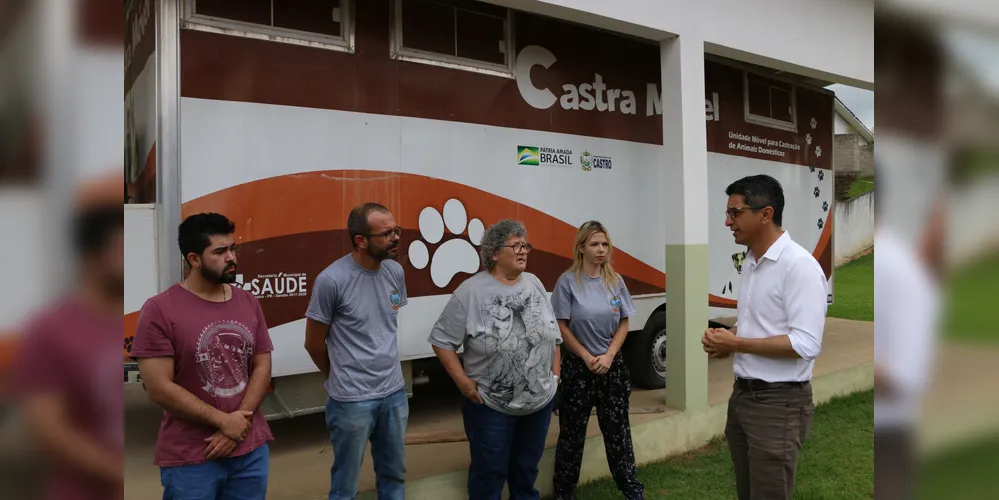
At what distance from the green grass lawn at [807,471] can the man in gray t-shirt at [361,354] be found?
1.64m

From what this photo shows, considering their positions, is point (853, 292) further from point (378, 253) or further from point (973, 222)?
point (973, 222)

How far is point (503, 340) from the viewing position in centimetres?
343

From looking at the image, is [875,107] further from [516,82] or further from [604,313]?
[516,82]

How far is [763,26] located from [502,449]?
14.8 feet

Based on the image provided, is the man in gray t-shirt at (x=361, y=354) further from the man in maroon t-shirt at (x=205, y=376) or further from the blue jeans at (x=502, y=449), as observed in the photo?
the man in maroon t-shirt at (x=205, y=376)

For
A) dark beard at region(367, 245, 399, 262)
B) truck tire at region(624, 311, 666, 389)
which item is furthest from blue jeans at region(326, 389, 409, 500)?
truck tire at region(624, 311, 666, 389)

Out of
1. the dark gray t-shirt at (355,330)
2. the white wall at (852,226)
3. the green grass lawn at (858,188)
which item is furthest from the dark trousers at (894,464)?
the green grass lawn at (858,188)

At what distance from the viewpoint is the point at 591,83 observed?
572cm

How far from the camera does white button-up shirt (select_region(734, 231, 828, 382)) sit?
2.58 metres

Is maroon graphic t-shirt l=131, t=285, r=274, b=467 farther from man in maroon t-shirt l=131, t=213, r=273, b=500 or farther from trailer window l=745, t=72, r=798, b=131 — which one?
trailer window l=745, t=72, r=798, b=131

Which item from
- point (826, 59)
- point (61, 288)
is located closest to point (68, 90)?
point (61, 288)

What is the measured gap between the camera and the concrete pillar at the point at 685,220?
5.24 meters

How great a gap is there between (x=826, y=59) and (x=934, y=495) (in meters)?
6.85

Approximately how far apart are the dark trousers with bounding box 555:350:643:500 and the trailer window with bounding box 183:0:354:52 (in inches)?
102
